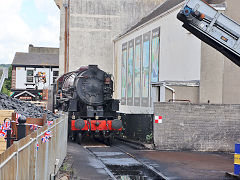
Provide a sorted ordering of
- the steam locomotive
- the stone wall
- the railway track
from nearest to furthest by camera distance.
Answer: the railway track, the stone wall, the steam locomotive

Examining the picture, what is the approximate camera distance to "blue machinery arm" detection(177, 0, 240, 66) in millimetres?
11211

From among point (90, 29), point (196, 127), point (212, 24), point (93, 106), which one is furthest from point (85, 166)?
point (90, 29)

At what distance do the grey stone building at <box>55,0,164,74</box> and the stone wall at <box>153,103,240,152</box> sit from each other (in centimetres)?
2039

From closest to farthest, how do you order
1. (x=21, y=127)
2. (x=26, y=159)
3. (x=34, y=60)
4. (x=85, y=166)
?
(x=26, y=159)
(x=21, y=127)
(x=85, y=166)
(x=34, y=60)

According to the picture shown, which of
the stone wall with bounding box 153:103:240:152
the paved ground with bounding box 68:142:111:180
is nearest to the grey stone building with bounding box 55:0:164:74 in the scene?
the stone wall with bounding box 153:103:240:152

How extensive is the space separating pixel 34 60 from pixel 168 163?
5711cm

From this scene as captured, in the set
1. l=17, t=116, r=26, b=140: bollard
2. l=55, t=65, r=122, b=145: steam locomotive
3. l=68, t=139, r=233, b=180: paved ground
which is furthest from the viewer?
l=55, t=65, r=122, b=145: steam locomotive

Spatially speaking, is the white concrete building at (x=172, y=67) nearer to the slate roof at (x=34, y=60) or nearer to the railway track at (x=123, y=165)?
the railway track at (x=123, y=165)

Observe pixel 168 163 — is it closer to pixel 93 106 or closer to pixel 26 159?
pixel 93 106

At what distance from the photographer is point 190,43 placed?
23.3 m

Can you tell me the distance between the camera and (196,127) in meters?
19.2

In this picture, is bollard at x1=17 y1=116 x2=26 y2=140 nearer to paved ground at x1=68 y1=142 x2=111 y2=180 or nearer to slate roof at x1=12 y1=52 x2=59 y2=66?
paved ground at x1=68 y1=142 x2=111 y2=180

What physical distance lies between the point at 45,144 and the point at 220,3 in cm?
1679

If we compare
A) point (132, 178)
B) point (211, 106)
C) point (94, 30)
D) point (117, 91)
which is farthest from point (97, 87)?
point (94, 30)
